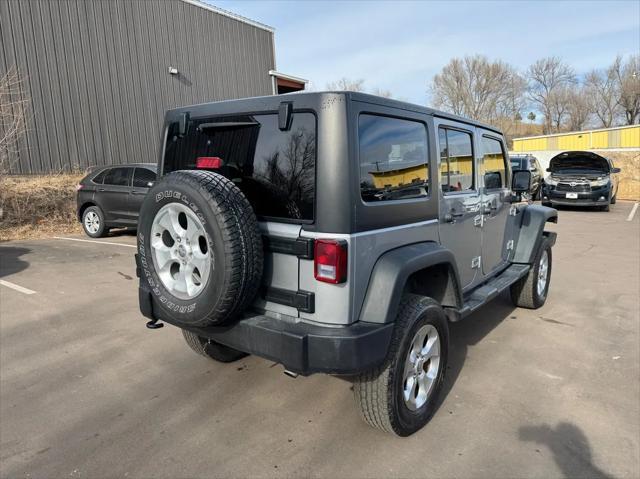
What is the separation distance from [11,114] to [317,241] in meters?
13.3

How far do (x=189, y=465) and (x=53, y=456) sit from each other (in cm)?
80

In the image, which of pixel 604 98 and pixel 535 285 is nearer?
pixel 535 285

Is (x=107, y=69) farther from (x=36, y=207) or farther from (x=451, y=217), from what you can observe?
(x=451, y=217)

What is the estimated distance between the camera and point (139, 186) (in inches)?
370

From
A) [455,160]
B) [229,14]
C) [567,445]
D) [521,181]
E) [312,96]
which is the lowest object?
[567,445]

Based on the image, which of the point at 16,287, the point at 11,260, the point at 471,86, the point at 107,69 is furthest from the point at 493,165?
the point at 471,86

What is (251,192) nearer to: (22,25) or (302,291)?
(302,291)

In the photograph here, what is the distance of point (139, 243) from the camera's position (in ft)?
9.39

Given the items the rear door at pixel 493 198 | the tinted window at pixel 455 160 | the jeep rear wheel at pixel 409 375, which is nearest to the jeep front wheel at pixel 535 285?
the rear door at pixel 493 198

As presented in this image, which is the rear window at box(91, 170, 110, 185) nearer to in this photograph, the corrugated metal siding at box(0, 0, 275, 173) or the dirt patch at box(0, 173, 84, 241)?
the dirt patch at box(0, 173, 84, 241)

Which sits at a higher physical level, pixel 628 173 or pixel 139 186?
pixel 139 186

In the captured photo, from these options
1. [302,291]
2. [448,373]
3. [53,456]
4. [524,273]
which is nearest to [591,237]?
[524,273]

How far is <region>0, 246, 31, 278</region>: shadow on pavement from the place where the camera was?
7035mm

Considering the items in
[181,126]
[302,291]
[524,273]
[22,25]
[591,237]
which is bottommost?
[591,237]
